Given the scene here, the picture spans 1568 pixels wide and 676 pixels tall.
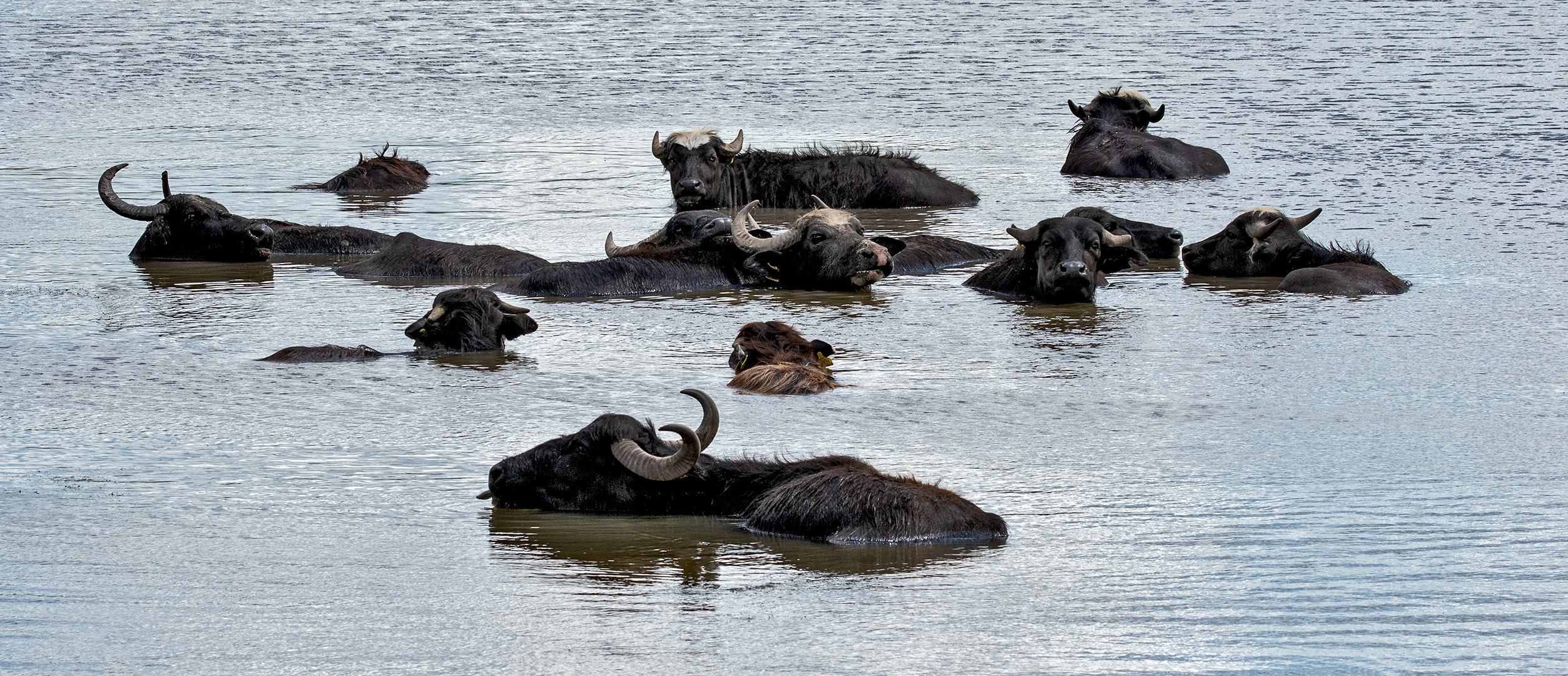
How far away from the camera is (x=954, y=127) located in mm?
23344

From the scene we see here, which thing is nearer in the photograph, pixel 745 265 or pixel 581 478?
pixel 581 478

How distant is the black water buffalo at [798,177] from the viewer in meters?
16.8

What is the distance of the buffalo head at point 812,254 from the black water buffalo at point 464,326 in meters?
2.77

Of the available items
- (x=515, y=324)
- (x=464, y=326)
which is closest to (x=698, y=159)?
(x=515, y=324)

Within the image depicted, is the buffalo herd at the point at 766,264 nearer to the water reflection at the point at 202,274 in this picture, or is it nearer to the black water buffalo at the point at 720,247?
the black water buffalo at the point at 720,247

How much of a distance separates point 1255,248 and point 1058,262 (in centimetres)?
164

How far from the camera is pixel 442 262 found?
13039mm

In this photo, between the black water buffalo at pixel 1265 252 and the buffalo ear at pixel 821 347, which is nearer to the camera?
the buffalo ear at pixel 821 347

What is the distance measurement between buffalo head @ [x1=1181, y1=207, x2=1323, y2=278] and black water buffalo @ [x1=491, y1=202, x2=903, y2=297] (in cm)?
216

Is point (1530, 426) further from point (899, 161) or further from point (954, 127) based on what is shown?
point (954, 127)

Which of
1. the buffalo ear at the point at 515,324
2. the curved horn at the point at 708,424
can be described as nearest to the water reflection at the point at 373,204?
the buffalo ear at the point at 515,324

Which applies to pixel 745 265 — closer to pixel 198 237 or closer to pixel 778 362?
pixel 778 362

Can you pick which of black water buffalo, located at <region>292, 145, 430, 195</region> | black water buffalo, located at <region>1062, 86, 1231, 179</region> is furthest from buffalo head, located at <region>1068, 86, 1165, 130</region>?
black water buffalo, located at <region>292, 145, 430, 195</region>

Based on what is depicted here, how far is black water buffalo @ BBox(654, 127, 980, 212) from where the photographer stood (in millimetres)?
16766
